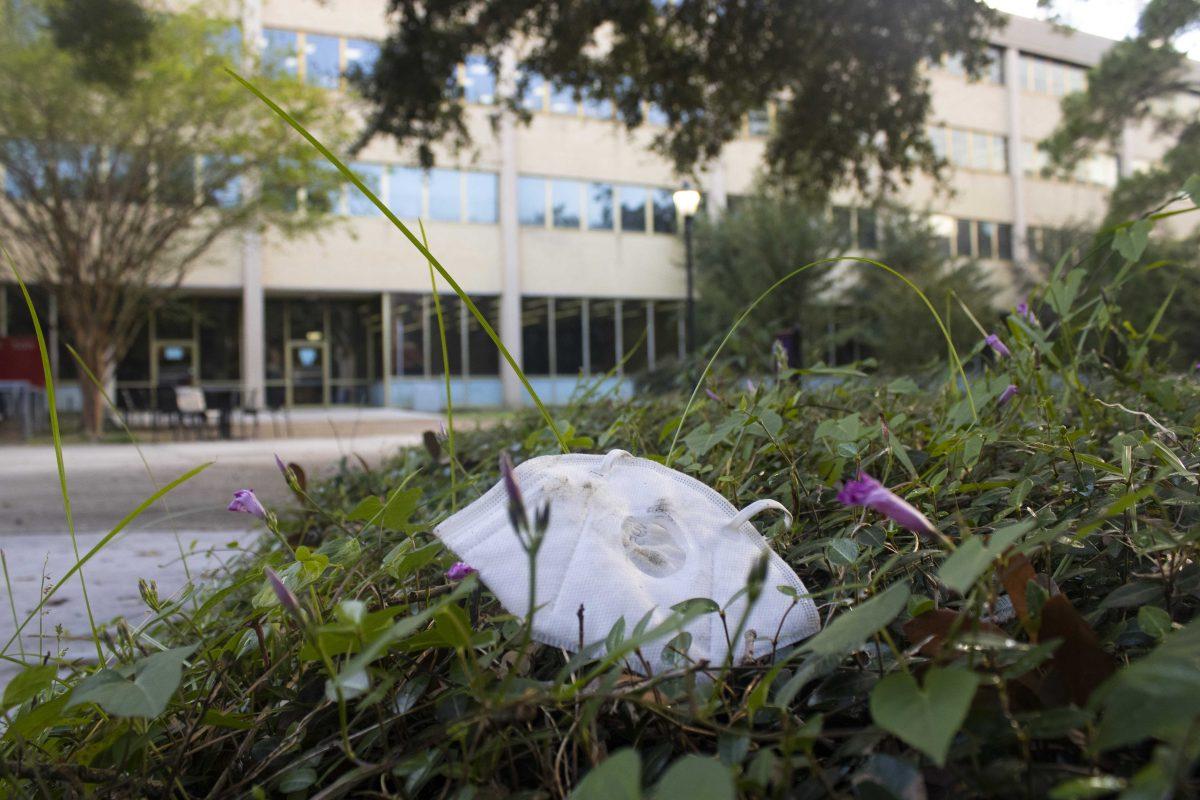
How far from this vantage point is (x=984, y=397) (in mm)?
1166

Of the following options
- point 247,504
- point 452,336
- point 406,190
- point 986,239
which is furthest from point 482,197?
point 247,504

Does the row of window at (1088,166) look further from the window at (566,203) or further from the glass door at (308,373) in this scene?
the glass door at (308,373)

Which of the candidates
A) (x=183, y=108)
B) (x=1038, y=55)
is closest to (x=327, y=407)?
(x=183, y=108)

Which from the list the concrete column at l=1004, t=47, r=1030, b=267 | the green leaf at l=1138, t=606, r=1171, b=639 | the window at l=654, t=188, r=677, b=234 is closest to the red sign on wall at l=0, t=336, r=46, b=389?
the window at l=654, t=188, r=677, b=234

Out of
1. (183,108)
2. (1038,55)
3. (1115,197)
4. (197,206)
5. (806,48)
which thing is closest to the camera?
(806,48)

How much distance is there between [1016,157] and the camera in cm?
2942

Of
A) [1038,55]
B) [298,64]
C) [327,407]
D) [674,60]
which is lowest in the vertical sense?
[327,407]

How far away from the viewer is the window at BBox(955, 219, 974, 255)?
28.6 meters

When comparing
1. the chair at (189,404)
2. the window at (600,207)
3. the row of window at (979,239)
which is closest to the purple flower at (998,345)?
the chair at (189,404)

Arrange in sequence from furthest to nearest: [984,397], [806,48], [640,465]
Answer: [806,48]
[984,397]
[640,465]

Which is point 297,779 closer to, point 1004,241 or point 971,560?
point 971,560

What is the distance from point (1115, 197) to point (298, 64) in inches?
841

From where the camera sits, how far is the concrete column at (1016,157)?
1149 inches

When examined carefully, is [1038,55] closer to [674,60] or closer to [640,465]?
[674,60]
